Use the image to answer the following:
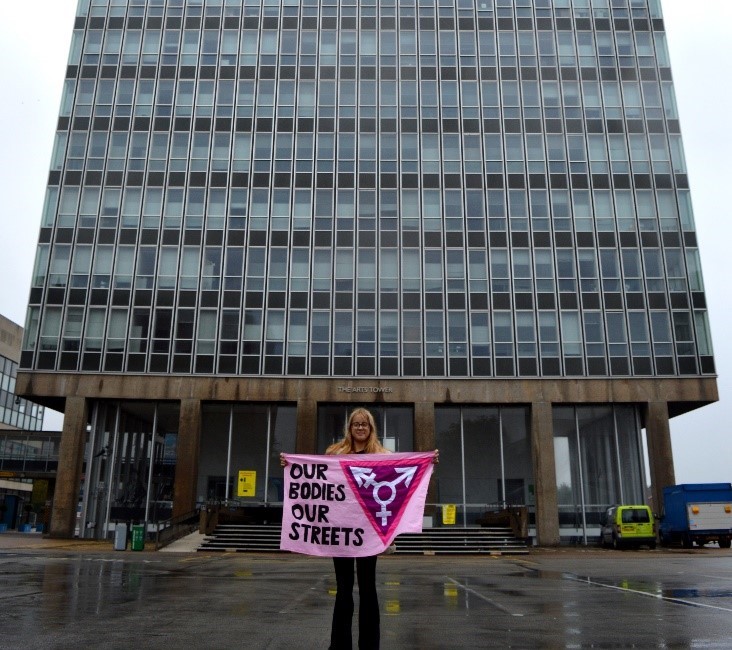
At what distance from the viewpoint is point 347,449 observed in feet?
22.0

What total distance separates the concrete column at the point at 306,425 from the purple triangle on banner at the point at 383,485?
105ft

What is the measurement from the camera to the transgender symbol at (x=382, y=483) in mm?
6777

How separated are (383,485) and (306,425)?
106 feet

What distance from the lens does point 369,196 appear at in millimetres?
42688

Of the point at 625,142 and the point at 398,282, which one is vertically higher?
the point at 625,142

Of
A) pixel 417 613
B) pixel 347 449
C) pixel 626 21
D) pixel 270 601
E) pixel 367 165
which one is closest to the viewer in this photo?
pixel 347 449

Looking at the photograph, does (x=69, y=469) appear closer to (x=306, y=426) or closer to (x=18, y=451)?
(x=306, y=426)

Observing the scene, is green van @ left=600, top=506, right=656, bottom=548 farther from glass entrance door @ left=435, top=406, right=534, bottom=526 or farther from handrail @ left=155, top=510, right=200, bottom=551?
handrail @ left=155, top=510, right=200, bottom=551

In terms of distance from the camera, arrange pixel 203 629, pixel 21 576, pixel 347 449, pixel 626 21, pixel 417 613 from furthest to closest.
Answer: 1. pixel 626 21
2. pixel 21 576
3. pixel 417 613
4. pixel 203 629
5. pixel 347 449

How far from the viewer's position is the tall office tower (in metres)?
39.2

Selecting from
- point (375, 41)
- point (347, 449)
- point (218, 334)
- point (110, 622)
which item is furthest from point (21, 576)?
point (375, 41)

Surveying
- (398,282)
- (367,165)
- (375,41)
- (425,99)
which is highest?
(375,41)

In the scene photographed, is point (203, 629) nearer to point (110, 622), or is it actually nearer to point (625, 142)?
point (110, 622)

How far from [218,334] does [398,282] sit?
10.6 metres
